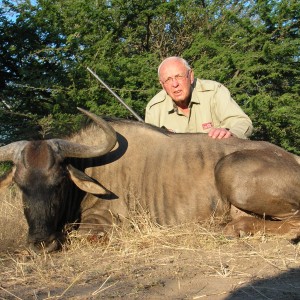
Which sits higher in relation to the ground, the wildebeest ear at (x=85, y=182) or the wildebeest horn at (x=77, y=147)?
the wildebeest horn at (x=77, y=147)

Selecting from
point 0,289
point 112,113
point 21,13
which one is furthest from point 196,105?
point 21,13

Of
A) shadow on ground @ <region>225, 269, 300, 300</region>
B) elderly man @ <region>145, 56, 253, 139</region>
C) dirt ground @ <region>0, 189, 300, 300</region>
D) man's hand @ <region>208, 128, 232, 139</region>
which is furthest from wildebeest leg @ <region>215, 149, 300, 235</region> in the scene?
shadow on ground @ <region>225, 269, 300, 300</region>

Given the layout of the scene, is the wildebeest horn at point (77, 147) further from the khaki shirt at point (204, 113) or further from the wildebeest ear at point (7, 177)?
the khaki shirt at point (204, 113)

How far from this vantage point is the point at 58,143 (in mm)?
4473

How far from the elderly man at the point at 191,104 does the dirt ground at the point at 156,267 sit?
1.52 metres

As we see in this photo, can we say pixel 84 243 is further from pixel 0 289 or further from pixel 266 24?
pixel 266 24

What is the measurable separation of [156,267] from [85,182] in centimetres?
143

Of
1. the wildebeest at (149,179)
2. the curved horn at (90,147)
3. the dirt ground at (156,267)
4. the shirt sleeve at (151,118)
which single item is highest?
the shirt sleeve at (151,118)

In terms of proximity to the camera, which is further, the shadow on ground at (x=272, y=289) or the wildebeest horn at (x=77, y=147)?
the wildebeest horn at (x=77, y=147)

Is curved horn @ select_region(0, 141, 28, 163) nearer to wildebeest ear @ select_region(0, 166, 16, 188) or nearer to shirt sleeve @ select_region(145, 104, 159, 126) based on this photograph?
wildebeest ear @ select_region(0, 166, 16, 188)

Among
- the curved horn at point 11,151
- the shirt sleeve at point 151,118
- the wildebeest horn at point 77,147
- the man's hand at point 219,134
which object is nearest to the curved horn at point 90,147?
the wildebeest horn at point 77,147

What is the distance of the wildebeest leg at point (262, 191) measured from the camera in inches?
177

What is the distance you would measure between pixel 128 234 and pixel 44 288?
1503 millimetres

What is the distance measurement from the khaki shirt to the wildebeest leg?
0.85 metres
